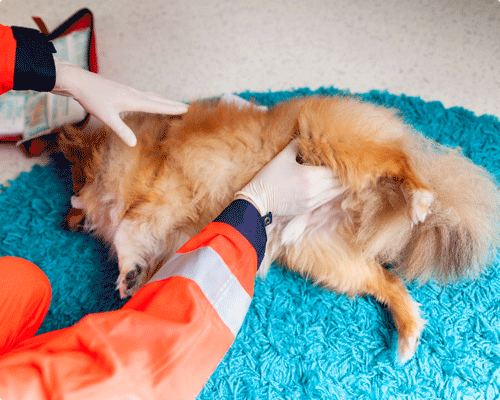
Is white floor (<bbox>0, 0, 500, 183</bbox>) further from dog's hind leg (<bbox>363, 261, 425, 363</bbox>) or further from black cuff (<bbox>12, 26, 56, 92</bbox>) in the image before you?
dog's hind leg (<bbox>363, 261, 425, 363</bbox>)

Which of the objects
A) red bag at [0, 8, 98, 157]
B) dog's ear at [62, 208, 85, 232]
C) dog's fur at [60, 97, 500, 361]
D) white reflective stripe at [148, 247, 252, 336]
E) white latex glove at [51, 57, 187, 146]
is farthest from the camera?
red bag at [0, 8, 98, 157]

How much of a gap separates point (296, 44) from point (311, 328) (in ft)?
7.13

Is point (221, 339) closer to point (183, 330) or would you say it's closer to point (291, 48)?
point (183, 330)

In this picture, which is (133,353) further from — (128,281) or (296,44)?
(296,44)

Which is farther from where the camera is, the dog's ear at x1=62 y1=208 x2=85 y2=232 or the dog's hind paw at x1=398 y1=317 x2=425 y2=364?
the dog's ear at x1=62 y1=208 x2=85 y2=232

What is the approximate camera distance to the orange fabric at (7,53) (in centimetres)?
140

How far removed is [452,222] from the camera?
1467mm

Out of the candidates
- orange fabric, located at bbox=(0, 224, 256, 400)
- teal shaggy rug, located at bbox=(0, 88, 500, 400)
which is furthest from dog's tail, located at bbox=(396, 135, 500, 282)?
orange fabric, located at bbox=(0, 224, 256, 400)

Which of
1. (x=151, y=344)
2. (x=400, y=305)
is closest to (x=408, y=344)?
(x=400, y=305)

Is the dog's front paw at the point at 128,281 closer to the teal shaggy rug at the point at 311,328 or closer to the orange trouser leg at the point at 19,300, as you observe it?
the teal shaggy rug at the point at 311,328

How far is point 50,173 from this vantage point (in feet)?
7.00

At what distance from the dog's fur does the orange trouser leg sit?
1.21ft

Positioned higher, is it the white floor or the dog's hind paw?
the white floor

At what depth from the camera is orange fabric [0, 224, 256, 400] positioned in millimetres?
776
